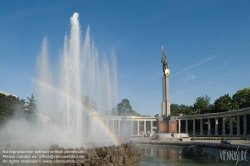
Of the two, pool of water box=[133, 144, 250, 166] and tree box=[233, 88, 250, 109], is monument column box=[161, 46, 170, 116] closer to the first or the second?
pool of water box=[133, 144, 250, 166]

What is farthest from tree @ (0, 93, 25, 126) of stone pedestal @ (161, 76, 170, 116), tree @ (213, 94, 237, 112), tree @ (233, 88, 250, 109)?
tree @ (233, 88, 250, 109)

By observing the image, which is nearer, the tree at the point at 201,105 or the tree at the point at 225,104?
the tree at the point at 225,104

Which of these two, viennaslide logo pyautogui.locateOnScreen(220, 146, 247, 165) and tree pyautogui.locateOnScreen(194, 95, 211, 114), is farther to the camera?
tree pyautogui.locateOnScreen(194, 95, 211, 114)

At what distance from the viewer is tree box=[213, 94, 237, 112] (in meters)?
92.8

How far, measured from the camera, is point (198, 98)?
380 feet

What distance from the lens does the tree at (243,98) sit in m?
94.4

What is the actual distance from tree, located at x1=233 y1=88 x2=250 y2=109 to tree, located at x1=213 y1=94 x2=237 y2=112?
224cm

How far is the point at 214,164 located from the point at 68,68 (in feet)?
59.1

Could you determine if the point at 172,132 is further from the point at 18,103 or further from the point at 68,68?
the point at 68,68

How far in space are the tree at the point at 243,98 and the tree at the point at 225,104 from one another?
2.24 metres

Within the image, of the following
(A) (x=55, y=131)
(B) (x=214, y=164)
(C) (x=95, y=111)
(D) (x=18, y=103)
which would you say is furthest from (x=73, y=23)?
(D) (x=18, y=103)

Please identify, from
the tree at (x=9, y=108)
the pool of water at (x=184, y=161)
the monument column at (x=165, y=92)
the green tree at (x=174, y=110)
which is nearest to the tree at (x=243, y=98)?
the green tree at (x=174, y=110)

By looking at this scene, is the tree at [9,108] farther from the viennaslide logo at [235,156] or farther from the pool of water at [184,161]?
the viennaslide logo at [235,156]

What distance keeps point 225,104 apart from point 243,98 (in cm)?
767
